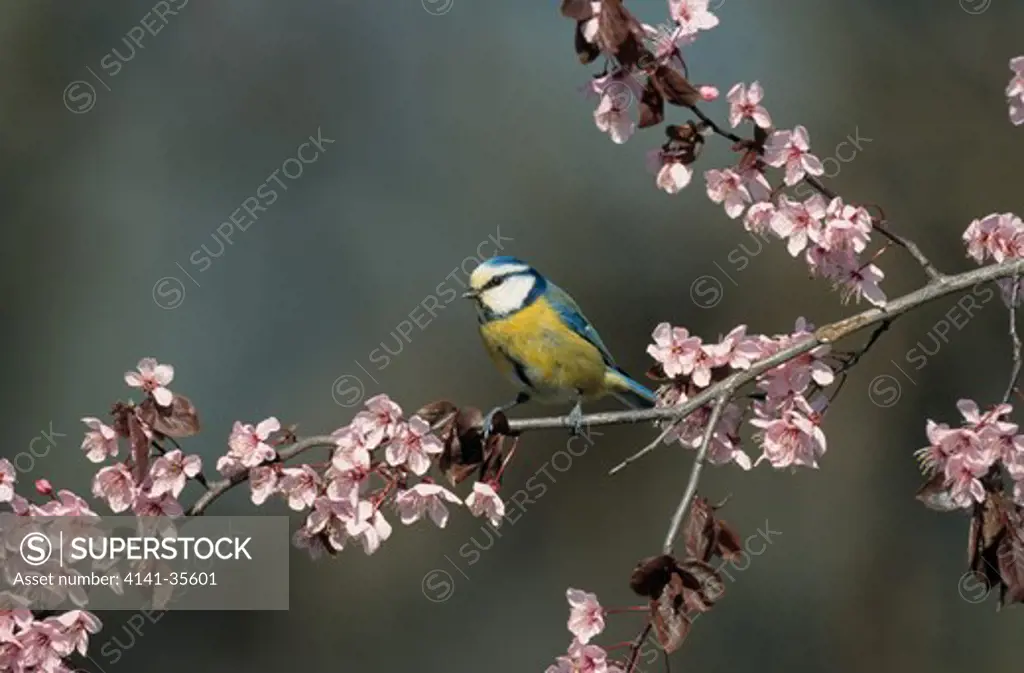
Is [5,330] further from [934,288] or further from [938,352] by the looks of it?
[934,288]

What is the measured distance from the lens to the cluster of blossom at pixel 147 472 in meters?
2.54

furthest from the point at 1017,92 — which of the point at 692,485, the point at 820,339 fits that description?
the point at 692,485

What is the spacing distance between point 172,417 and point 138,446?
86mm

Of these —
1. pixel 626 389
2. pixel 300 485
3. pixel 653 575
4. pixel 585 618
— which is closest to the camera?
pixel 653 575

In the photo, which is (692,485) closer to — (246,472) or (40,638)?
(246,472)

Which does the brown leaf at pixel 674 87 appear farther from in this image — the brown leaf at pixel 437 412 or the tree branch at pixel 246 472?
the tree branch at pixel 246 472

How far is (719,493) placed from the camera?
27.2 ft

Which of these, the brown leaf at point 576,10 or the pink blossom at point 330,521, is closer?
the brown leaf at point 576,10

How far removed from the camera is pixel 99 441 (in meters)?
2.57

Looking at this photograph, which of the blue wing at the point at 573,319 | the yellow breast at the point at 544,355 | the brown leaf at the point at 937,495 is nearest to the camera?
the brown leaf at the point at 937,495

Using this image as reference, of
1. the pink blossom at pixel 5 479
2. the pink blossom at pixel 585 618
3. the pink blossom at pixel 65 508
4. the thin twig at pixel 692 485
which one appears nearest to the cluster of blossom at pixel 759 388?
the thin twig at pixel 692 485

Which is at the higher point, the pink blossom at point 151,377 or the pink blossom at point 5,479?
the pink blossom at point 151,377

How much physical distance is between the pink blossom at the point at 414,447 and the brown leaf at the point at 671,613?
0.48 metres

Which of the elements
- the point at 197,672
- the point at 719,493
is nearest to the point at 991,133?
the point at 719,493
